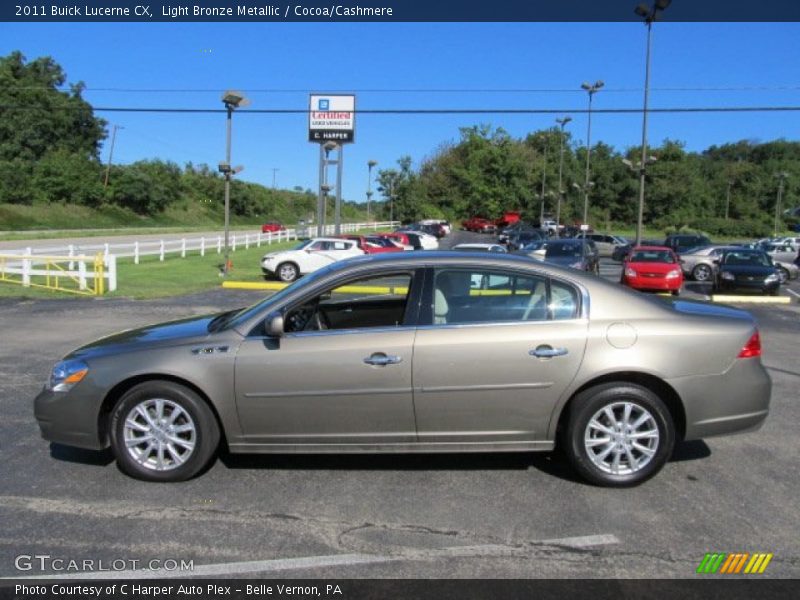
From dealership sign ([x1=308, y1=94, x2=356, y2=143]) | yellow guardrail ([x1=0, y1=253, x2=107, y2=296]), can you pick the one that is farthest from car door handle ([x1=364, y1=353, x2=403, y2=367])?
dealership sign ([x1=308, y1=94, x2=356, y2=143])

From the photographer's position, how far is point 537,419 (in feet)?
15.3

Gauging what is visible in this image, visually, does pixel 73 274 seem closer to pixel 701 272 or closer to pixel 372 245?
pixel 372 245

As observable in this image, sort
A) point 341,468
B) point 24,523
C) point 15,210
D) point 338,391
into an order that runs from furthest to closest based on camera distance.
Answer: point 15,210 → point 341,468 → point 338,391 → point 24,523

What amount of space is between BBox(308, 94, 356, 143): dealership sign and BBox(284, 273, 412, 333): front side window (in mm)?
37928

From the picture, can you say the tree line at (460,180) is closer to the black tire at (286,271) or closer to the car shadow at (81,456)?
the black tire at (286,271)

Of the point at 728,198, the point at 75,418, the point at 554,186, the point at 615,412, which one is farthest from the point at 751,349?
the point at 728,198

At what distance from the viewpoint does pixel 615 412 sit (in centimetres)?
469

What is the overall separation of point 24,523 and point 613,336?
384cm

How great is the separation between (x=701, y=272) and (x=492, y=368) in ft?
76.6

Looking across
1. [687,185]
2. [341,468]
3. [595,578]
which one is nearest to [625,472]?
[595,578]

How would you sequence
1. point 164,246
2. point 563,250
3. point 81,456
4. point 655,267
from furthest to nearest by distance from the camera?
point 164,246
point 563,250
point 655,267
point 81,456

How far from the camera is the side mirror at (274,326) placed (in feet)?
14.9
